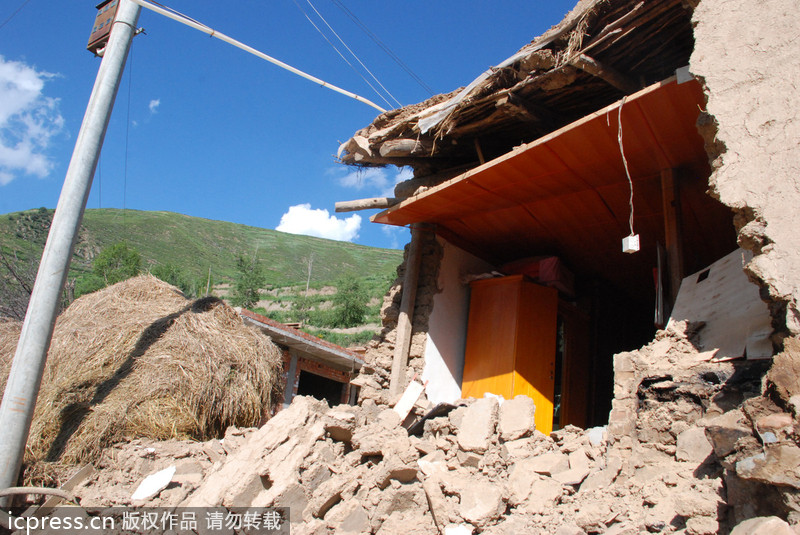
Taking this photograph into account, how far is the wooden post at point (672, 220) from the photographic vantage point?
4848mm

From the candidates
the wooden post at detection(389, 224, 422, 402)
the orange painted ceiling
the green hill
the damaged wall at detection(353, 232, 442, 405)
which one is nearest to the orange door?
the orange painted ceiling

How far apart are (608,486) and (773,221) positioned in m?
1.87

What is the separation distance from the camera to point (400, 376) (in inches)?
255

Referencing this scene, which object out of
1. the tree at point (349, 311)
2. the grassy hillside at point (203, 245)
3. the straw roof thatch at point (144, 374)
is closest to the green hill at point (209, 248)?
the grassy hillside at point (203, 245)

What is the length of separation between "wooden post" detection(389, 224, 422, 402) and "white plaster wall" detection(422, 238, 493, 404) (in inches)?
11.3

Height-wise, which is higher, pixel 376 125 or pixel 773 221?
pixel 376 125

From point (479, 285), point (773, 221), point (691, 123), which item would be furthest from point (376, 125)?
point (773, 221)

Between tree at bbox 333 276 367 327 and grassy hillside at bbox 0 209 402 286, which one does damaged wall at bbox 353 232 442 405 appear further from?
grassy hillside at bbox 0 209 402 286

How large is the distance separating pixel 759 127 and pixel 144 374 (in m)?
5.87

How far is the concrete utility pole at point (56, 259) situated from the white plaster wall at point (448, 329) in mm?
4144

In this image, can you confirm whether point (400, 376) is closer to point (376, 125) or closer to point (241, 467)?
point (241, 467)

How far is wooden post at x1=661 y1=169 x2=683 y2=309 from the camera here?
485cm

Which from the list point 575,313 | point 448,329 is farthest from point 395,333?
point 575,313

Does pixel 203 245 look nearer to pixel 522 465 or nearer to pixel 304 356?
pixel 304 356
